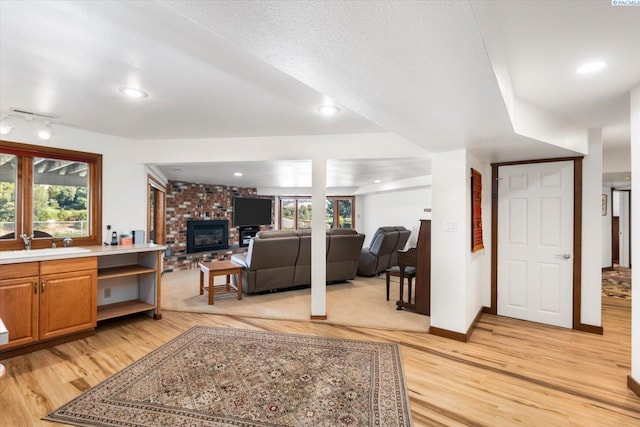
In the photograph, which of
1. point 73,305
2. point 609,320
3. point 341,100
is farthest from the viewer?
point 609,320

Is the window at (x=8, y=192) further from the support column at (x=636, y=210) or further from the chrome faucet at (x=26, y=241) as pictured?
the support column at (x=636, y=210)

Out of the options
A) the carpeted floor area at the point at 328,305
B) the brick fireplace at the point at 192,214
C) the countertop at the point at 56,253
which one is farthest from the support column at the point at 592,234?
the brick fireplace at the point at 192,214

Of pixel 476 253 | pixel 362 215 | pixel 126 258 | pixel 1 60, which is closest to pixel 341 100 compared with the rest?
pixel 1 60

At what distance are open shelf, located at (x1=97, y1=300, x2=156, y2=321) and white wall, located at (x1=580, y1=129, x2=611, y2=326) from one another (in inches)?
194

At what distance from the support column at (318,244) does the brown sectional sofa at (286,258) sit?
3.75 ft

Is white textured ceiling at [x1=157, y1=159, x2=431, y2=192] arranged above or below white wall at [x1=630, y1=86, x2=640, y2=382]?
above

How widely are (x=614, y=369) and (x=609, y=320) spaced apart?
1.56m

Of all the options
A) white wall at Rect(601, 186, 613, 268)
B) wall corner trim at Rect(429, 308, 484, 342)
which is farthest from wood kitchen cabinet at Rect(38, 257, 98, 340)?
white wall at Rect(601, 186, 613, 268)

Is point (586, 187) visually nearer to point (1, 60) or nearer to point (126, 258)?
point (1, 60)

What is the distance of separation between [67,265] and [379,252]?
4.73 m

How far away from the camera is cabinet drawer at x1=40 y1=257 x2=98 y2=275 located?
277 centimetres

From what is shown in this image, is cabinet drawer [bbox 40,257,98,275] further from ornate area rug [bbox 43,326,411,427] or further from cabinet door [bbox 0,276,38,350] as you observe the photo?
ornate area rug [bbox 43,326,411,427]

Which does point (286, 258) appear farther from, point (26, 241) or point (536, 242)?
point (536, 242)

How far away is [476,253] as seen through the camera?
3.48 m
